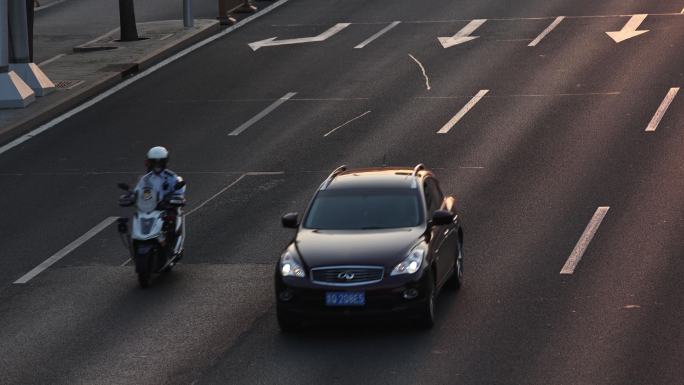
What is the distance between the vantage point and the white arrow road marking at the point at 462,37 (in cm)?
3556

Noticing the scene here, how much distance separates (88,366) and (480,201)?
29.3 ft

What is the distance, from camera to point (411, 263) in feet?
51.6

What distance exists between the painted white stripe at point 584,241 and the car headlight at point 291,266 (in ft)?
13.5

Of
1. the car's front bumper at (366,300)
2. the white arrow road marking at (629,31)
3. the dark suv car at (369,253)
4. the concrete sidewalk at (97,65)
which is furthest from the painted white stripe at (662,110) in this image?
the concrete sidewalk at (97,65)

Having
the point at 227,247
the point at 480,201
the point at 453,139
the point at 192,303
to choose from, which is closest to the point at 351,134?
the point at 453,139

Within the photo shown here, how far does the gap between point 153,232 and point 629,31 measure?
19.7 m

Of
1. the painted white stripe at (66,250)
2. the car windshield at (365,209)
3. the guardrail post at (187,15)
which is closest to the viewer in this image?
the car windshield at (365,209)

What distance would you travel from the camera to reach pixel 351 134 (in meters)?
27.6

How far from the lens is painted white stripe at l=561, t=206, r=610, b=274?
18562 mm

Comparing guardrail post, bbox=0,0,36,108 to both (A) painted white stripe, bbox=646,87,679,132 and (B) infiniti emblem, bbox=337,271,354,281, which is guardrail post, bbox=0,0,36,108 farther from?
(B) infiniti emblem, bbox=337,271,354,281

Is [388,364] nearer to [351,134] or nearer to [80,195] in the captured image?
[80,195]

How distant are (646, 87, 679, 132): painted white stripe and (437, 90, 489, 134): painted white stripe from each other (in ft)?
12.4

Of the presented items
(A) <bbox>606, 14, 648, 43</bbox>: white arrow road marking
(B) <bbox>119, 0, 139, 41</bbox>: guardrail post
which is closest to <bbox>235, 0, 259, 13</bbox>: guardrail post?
(B) <bbox>119, 0, 139, 41</bbox>: guardrail post

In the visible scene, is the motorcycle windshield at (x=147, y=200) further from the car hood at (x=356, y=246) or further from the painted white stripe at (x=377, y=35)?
the painted white stripe at (x=377, y=35)
